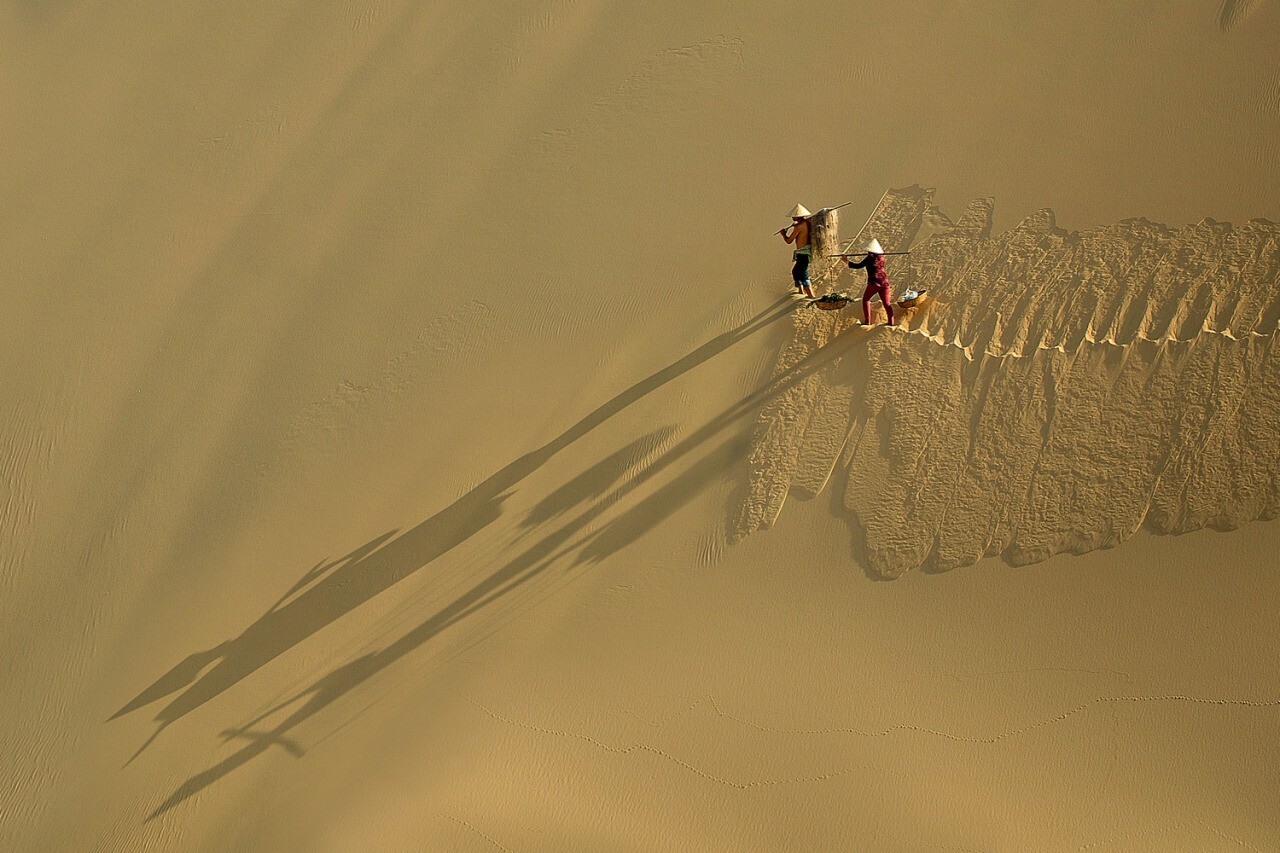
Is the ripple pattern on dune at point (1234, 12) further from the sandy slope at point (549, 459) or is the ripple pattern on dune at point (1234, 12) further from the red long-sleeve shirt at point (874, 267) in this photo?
the red long-sleeve shirt at point (874, 267)

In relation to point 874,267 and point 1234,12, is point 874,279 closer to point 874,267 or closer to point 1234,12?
point 874,267

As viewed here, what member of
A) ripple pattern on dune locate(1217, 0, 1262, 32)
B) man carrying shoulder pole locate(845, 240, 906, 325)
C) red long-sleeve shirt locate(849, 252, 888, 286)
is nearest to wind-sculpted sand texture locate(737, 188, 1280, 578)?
man carrying shoulder pole locate(845, 240, 906, 325)

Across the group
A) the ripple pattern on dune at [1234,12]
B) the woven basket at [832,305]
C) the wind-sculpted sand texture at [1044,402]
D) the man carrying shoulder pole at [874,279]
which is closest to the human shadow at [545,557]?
the wind-sculpted sand texture at [1044,402]

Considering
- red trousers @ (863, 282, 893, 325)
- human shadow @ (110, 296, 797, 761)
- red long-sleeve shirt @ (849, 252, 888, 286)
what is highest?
red long-sleeve shirt @ (849, 252, 888, 286)

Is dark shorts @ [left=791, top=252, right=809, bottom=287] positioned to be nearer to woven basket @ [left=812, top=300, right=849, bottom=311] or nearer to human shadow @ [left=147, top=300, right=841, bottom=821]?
woven basket @ [left=812, top=300, right=849, bottom=311]

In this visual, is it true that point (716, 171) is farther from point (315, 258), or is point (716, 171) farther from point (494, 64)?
point (315, 258)
